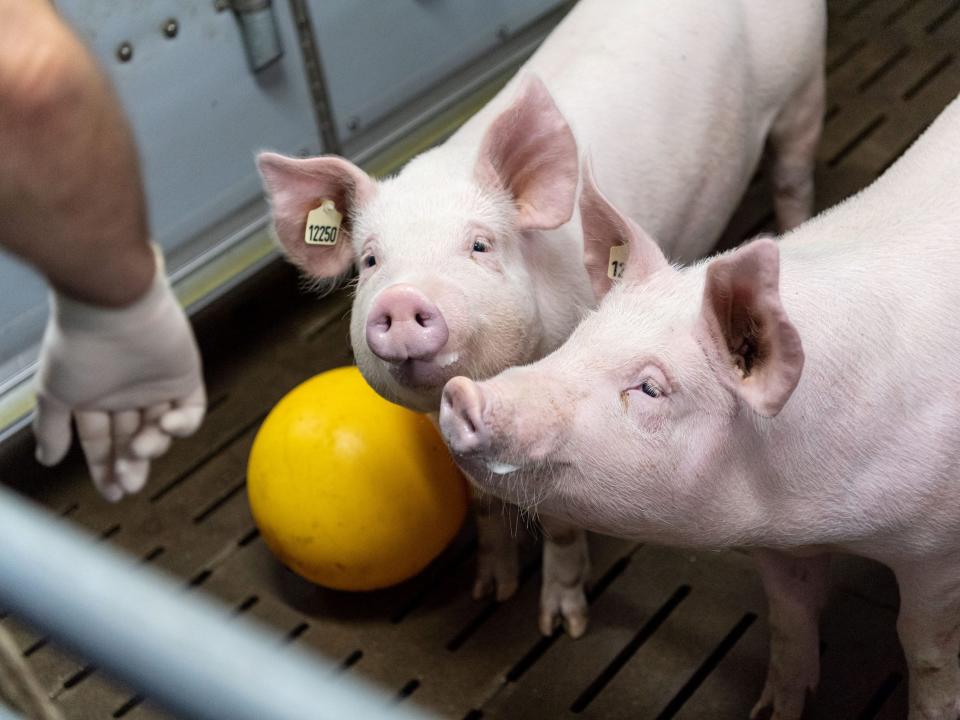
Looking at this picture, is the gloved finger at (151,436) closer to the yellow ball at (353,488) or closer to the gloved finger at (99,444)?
the gloved finger at (99,444)

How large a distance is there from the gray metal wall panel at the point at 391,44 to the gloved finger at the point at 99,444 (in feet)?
5.77

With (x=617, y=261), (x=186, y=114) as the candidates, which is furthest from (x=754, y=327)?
(x=186, y=114)

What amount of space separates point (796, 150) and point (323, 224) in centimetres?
136

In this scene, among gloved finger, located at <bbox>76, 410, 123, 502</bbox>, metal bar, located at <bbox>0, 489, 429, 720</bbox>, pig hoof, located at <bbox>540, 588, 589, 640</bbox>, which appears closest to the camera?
metal bar, located at <bbox>0, 489, 429, 720</bbox>

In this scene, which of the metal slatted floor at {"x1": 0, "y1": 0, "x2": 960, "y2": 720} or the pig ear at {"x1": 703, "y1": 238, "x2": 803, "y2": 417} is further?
the metal slatted floor at {"x1": 0, "y1": 0, "x2": 960, "y2": 720}

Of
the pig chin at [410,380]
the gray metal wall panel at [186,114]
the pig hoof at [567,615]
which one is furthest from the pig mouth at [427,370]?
the gray metal wall panel at [186,114]

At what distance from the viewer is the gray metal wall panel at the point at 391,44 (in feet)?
11.2

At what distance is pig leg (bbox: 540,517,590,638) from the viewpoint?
8.05 feet

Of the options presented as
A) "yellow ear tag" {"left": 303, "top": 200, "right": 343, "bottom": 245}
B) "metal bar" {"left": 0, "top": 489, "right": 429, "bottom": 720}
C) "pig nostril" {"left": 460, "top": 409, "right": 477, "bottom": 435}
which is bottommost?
"yellow ear tag" {"left": 303, "top": 200, "right": 343, "bottom": 245}

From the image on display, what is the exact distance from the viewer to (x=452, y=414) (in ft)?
5.07

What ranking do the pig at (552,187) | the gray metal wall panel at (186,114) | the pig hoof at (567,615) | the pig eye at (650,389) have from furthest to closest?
1. the gray metal wall panel at (186,114)
2. the pig hoof at (567,615)
3. the pig at (552,187)
4. the pig eye at (650,389)

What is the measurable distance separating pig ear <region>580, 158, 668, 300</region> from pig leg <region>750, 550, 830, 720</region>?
1.87ft

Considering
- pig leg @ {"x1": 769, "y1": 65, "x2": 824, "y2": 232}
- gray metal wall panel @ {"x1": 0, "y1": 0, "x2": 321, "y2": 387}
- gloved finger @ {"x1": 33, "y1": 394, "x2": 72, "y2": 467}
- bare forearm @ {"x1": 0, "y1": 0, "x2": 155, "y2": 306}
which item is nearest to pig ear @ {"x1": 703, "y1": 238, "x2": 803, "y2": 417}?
bare forearm @ {"x1": 0, "y1": 0, "x2": 155, "y2": 306}

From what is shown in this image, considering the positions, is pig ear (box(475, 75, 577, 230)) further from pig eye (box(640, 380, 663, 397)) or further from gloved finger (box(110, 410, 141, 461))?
gloved finger (box(110, 410, 141, 461))
